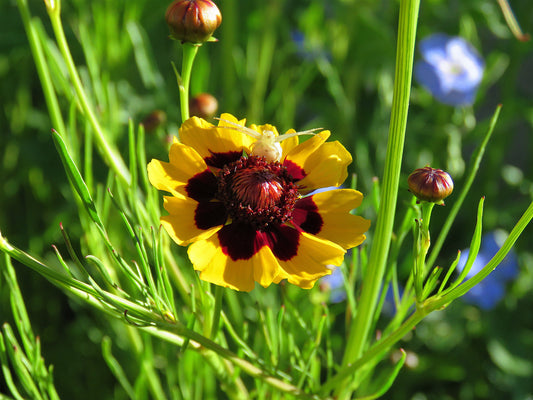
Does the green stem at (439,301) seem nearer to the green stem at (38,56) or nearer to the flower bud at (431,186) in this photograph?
the flower bud at (431,186)

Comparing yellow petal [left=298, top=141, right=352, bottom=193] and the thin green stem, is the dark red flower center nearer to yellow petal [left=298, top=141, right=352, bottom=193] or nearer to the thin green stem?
yellow petal [left=298, top=141, right=352, bottom=193]

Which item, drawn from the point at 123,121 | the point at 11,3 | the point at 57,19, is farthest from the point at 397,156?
the point at 11,3

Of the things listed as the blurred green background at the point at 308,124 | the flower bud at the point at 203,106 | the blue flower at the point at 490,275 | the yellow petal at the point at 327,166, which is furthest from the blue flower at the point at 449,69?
the yellow petal at the point at 327,166

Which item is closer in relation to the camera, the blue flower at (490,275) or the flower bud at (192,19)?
the flower bud at (192,19)

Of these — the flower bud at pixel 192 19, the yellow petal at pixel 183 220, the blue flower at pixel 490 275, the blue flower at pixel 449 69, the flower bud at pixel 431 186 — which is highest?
the blue flower at pixel 449 69

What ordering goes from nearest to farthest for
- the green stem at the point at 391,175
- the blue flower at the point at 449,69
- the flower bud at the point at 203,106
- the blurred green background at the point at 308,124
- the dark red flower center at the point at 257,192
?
the green stem at the point at 391,175
the dark red flower center at the point at 257,192
the flower bud at the point at 203,106
the blurred green background at the point at 308,124
the blue flower at the point at 449,69

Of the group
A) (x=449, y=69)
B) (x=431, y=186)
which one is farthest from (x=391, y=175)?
(x=449, y=69)

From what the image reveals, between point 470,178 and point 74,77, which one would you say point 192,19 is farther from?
point 470,178

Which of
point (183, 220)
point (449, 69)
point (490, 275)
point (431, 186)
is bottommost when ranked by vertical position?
point (490, 275)
